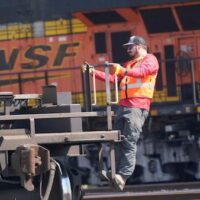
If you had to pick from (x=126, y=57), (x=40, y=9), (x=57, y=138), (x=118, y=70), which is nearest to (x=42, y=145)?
(x=57, y=138)

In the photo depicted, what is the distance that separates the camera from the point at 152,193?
26.4 feet

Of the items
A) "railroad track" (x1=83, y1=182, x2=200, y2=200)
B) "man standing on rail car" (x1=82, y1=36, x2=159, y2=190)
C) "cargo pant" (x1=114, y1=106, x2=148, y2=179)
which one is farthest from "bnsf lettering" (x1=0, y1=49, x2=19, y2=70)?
"cargo pant" (x1=114, y1=106, x2=148, y2=179)

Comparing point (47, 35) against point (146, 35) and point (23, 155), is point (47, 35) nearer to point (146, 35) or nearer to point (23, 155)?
point (146, 35)

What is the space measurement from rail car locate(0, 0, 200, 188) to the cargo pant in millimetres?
4448

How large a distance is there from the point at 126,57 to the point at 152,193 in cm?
347

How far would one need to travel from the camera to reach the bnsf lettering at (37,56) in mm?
10938

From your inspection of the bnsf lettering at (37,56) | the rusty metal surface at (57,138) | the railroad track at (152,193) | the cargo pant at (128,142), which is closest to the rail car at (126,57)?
the bnsf lettering at (37,56)

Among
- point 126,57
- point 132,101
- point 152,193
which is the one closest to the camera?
point 132,101

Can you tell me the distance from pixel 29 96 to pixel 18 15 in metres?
5.53

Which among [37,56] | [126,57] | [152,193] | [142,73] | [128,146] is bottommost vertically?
[152,193]

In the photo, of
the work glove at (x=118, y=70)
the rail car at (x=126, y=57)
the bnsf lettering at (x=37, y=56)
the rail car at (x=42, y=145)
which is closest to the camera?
the rail car at (x=42, y=145)

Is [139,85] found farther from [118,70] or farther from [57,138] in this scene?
[57,138]

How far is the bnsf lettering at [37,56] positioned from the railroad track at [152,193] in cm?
292

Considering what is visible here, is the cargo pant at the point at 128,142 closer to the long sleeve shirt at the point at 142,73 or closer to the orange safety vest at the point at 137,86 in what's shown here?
the long sleeve shirt at the point at 142,73
